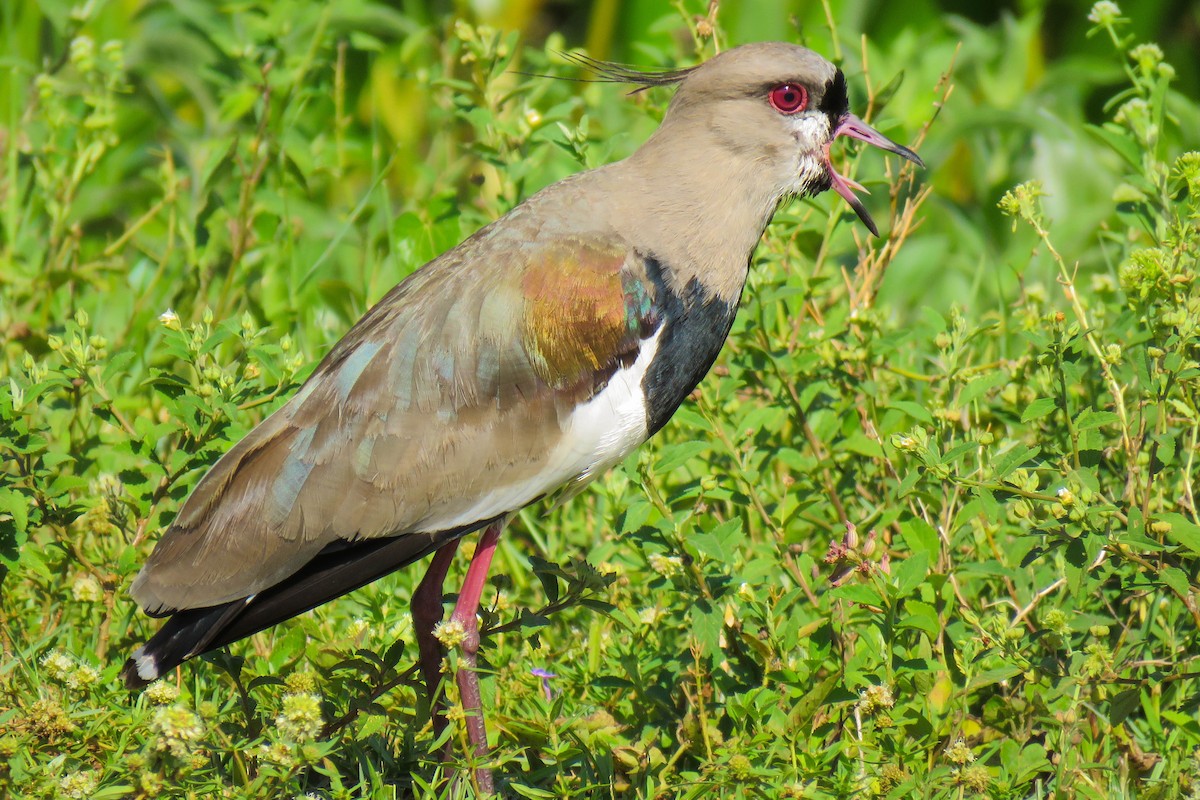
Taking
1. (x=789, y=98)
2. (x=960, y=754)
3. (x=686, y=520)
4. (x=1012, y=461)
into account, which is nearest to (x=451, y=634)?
(x=686, y=520)

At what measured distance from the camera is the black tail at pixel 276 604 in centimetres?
303

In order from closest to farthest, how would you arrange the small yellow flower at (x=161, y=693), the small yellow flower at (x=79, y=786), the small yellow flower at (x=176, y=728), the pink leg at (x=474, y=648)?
the small yellow flower at (x=176, y=728) < the small yellow flower at (x=79, y=786) < the small yellow flower at (x=161, y=693) < the pink leg at (x=474, y=648)

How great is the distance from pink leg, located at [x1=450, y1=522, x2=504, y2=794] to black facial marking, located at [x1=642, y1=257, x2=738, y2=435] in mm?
456

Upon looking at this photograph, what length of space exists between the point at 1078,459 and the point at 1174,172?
2.66ft

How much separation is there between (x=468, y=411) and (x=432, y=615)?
1.70 feet

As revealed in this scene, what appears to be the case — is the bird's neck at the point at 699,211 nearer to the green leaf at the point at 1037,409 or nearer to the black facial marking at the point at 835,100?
the black facial marking at the point at 835,100

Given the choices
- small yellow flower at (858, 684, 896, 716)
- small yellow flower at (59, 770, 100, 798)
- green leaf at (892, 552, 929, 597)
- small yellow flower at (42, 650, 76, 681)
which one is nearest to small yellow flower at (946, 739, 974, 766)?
small yellow flower at (858, 684, 896, 716)

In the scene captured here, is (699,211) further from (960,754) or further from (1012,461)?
(960,754)

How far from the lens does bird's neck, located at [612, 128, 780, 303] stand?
3395 millimetres

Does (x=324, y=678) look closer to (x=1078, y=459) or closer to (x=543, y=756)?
(x=543, y=756)

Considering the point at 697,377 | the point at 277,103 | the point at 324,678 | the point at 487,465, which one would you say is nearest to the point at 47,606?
the point at 324,678

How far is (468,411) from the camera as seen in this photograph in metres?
3.26

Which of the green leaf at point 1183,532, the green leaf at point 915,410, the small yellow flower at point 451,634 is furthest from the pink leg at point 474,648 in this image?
the green leaf at point 1183,532

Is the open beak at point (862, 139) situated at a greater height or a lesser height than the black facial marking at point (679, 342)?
greater
